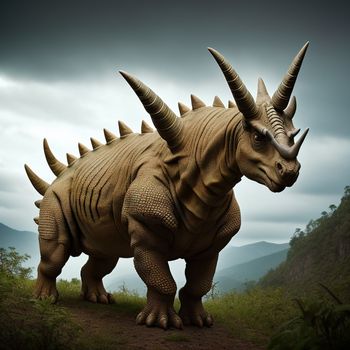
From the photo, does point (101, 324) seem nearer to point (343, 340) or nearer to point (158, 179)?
point (158, 179)

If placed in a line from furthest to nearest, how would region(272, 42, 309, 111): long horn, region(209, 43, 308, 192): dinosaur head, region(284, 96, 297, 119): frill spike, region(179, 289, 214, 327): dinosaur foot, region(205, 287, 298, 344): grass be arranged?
region(205, 287, 298, 344): grass, region(179, 289, 214, 327): dinosaur foot, region(284, 96, 297, 119): frill spike, region(272, 42, 309, 111): long horn, region(209, 43, 308, 192): dinosaur head

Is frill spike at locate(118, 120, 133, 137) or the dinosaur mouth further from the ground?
frill spike at locate(118, 120, 133, 137)

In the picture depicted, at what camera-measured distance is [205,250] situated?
654cm

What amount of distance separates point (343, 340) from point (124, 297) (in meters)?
5.64

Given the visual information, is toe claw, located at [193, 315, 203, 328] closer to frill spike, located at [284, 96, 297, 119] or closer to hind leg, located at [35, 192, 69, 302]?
hind leg, located at [35, 192, 69, 302]

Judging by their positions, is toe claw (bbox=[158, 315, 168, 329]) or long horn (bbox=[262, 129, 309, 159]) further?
toe claw (bbox=[158, 315, 168, 329])

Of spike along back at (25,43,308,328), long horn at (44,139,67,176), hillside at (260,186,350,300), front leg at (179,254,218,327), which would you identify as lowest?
front leg at (179,254,218,327)

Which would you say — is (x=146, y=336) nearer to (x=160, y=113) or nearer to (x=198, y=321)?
(x=198, y=321)

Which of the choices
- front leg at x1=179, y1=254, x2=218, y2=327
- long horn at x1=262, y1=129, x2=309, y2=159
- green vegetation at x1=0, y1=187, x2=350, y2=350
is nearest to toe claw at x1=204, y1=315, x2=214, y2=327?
front leg at x1=179, y1=254, x2=218, y2=327

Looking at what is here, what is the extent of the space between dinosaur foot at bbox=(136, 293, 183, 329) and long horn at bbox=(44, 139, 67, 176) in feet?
10.1

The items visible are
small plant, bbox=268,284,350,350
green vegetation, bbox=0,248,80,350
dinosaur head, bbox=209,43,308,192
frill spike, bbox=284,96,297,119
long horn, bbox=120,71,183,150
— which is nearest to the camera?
small plant, bbox=268,284,350,350

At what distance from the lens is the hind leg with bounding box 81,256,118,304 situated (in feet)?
27.1

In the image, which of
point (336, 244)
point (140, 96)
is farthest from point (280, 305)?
point (336, 244)

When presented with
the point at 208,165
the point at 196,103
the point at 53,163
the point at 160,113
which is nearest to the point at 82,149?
the point at 53,163
